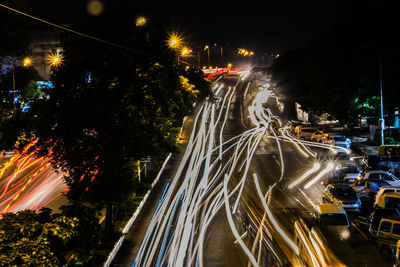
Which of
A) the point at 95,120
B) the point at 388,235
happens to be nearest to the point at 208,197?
the point at 95,120

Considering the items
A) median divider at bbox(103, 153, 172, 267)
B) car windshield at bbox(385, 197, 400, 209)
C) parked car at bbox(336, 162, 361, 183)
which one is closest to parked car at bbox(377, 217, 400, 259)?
car windshield at bbox(385, 197, 400, 209)

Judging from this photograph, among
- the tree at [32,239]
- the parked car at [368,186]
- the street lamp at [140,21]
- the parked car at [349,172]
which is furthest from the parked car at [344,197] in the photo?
the tree at [32,239]

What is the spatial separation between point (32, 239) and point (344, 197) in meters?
14.4

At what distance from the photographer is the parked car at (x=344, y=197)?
739 inches

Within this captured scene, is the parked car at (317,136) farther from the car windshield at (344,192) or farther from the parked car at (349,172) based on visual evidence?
the car windshield at (344,192)

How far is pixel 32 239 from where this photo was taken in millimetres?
9672

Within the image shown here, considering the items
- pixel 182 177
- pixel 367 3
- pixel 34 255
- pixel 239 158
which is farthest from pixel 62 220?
pixel 367 3

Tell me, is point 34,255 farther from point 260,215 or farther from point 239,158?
point 239,158

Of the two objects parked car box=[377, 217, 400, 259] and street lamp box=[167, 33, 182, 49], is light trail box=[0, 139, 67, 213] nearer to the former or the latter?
street lamp box=[167, 33, 182, 49]

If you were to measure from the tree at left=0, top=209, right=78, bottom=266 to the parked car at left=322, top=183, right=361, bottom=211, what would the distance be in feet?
40.7

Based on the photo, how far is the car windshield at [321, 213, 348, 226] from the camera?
15766mm

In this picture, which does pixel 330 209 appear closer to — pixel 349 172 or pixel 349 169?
pixel 349 172

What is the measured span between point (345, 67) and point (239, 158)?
20564 millimetres

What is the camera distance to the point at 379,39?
135 ft
